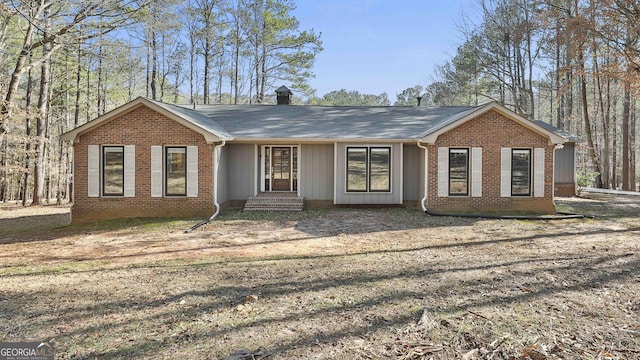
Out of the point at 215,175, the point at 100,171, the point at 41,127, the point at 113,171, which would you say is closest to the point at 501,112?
the point at 215,175

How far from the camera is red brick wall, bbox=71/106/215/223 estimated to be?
10711mm

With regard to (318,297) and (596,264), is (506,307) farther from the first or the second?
(596,264)

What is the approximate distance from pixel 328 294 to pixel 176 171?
8.02 m

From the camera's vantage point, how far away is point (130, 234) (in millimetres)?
8969

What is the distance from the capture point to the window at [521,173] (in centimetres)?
1152

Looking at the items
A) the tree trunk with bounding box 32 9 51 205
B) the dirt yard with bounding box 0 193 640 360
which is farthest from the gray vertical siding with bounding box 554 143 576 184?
the tree trunk with bounding box 32 9 51 205

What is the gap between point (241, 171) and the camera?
12.6m

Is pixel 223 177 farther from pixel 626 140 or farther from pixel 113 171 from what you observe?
pixel 626 140

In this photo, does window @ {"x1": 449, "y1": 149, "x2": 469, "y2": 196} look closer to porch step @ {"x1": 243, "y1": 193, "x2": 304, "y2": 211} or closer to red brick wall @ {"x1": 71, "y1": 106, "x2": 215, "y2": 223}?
porch step @ {"x1": 243, "y1": 193, "x2": 304, "y2": 211}

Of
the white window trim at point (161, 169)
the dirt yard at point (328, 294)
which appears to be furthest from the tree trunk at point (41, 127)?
the dirt yard at point (328, 294)

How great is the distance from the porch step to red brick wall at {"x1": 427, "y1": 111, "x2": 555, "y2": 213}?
171 inches

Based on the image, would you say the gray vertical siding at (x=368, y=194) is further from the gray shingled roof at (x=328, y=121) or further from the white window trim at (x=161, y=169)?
the white window trim at (x=161, y=169)

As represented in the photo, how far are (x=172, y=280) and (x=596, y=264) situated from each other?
→ 6841 millimetres

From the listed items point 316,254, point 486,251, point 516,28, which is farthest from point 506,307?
point 516,28
